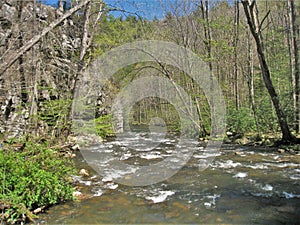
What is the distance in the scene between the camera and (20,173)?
4316 mm

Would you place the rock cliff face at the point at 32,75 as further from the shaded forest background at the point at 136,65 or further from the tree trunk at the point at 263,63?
the tree trunk at the point at 263,63

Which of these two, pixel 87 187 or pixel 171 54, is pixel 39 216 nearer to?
pixel 87 187

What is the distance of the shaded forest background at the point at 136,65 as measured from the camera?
27.2 feet

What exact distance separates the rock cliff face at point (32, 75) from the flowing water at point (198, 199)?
210cm

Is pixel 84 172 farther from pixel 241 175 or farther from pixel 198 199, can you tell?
pixel 241 175

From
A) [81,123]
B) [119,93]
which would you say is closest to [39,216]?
[81,123]

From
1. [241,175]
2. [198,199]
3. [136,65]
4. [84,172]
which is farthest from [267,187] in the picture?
[136,65]

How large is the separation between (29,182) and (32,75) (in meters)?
5.83

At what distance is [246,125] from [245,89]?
7.37 m

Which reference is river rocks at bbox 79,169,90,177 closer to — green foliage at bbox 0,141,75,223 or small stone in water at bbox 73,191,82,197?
small stone in water at bbox 73,191,82,197

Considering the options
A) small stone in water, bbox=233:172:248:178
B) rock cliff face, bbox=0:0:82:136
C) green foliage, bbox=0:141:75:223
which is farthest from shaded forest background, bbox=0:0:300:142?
small stone in water, bbox=233:172:248:178

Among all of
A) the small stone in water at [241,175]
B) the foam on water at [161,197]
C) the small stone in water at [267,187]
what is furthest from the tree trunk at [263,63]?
the foam on water at [161,197]

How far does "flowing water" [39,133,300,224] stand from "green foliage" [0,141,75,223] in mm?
271

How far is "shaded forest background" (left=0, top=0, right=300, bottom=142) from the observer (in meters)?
8.30
